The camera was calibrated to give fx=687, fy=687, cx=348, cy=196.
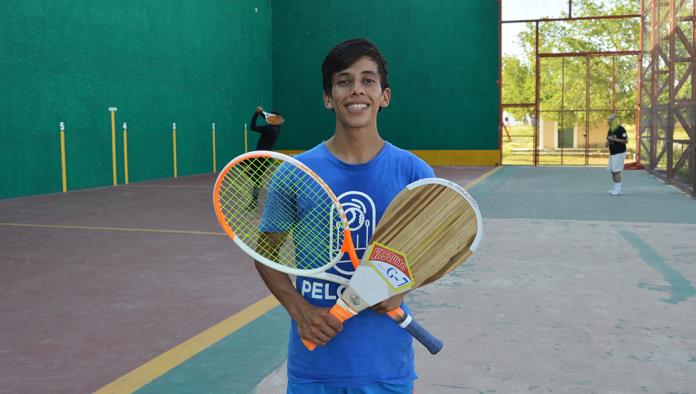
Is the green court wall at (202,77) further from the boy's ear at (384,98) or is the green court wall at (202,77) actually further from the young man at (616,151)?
the boy's ear at (384,98)

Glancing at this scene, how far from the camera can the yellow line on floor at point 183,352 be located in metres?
3.49

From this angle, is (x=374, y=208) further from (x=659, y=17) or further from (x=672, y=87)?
(x=659, y=17)

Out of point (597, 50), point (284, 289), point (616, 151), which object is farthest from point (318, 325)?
point (597, 50)

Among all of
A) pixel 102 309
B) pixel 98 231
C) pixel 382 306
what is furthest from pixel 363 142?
pixel 98 231

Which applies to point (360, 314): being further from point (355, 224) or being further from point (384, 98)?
point (384, 98)

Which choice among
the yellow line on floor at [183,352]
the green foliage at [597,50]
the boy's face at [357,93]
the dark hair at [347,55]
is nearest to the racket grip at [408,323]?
the boy's face at [357,93]

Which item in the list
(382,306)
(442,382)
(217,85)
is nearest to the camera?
(382,306)

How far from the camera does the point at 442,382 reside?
346 cm

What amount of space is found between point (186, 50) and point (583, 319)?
16.2 meters

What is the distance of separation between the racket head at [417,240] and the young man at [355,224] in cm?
7

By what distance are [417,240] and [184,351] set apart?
256 centimetres

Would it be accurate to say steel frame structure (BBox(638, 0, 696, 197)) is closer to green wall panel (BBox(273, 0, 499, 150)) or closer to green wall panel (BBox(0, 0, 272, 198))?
green wall panel (BBox(273, 0, 499, 150))

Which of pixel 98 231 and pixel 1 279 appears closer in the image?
pixel 1 279

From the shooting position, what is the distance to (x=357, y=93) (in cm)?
184
